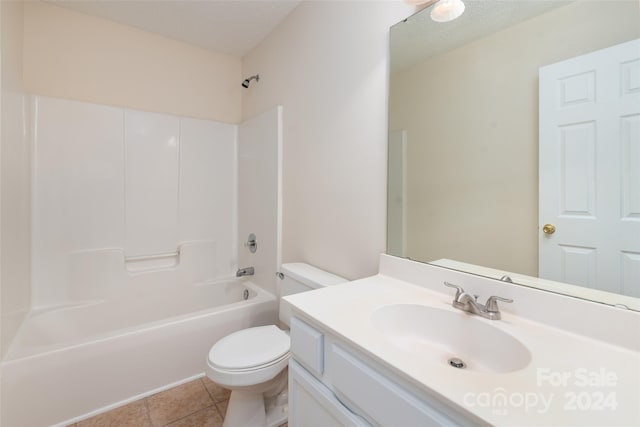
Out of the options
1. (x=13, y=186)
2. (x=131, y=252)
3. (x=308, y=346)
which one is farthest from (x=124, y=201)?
(x=308, y=346)

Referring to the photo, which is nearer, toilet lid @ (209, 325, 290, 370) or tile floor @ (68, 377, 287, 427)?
toilet lid @ (209, 325, 290, 370)

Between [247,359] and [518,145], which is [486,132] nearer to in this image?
[518,145]

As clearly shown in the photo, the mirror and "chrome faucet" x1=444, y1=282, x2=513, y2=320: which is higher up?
the mirror

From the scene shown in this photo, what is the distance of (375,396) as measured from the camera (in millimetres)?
667

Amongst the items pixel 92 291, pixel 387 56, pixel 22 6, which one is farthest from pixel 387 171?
pixel 22 6

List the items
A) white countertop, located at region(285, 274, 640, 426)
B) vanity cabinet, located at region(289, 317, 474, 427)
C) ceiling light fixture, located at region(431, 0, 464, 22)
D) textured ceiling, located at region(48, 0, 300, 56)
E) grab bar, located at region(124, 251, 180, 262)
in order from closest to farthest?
white countertop, located at region(285, 274, 640, 426)
vanity cabinet, located at region(289, 317, 474, 427)
ceiling light fixture, located at region(431, 0, 464, 22)
textured ceiling, located at region(48, 0, 300, 56)
grab bar, located at region(124, 251, 180, 262)

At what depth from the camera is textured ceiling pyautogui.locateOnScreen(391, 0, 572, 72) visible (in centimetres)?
93

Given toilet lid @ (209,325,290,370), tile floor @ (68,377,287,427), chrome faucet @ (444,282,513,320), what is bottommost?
tile floor @ (68,377,287,427)

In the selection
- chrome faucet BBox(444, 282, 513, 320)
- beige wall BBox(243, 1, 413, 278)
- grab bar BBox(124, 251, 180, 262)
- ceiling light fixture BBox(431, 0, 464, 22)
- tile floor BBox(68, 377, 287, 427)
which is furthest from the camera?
grab bar BBox(124, 251, 180, 262)

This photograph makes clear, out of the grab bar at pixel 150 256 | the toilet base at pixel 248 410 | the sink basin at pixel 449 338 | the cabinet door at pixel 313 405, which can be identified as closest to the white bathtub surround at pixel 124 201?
the grab bar at pixel 150 256

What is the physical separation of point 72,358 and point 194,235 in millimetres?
1182

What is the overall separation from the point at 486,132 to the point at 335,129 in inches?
30.3

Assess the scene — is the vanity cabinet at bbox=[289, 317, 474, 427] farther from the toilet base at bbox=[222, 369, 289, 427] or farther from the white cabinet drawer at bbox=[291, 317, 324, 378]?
the toilet base at bbox=[222, 369, 289, 427]

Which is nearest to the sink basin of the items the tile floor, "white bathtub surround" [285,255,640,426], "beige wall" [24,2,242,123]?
"white bathtub surround" [285,255,640,426]
